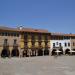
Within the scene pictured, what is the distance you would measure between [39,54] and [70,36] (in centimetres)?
1293

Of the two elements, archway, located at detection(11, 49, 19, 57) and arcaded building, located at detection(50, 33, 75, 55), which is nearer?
archway, located at detection(11, 49, 19, 57)

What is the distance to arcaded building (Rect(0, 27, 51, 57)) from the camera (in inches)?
2680

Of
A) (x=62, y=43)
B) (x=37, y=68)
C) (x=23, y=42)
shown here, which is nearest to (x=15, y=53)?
(x=23, y=42)

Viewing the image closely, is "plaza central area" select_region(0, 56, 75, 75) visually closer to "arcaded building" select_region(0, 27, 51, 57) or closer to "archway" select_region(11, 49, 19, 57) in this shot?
"arcaded building" select_region(0, 27, 51, 57)

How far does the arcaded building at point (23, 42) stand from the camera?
68.1 metres

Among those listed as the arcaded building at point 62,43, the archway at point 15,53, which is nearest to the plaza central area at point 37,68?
the archway at point 15,53

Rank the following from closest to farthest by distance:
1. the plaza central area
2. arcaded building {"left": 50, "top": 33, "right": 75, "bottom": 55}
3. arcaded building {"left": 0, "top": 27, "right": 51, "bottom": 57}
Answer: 1. the plaza central area
2. arcaded building {"left": 0, "top": 27, "right": 51, "bottom": 57}
3. arcaded building {"left": 50, "top": 33, "right": 75, "bottom": 55}

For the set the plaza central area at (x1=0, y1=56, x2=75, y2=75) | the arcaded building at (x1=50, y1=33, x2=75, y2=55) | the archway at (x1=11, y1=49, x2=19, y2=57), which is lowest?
the plaza central area at (x1=0, y1=56, x2=75, y2=75)

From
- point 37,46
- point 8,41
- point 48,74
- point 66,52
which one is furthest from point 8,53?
point 48,74

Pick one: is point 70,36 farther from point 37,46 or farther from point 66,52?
point 37,46

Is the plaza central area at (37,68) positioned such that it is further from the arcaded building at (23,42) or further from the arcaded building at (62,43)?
the arcaded building at (62,43)

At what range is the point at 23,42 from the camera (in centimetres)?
7138

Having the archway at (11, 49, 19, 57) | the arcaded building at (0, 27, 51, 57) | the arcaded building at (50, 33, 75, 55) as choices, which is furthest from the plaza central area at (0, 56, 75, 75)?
the arcaded building at (50, 33, 75, 55)

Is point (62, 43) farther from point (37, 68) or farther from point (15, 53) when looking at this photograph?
point (37, 68)
